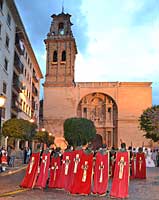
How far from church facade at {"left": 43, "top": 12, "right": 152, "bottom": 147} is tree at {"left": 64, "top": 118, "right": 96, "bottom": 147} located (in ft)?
31.7

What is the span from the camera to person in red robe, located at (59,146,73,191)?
11.1 meters

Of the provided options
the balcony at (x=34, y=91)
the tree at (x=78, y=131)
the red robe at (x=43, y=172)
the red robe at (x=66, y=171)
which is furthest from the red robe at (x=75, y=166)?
the balcony at (x=34, y=91)

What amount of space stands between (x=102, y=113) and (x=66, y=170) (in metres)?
51.6

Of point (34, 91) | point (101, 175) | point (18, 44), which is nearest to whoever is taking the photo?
point (101, 175)

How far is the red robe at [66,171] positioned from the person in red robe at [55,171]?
18cm

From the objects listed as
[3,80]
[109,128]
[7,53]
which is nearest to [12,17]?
[7,53]

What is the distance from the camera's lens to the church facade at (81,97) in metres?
61.3

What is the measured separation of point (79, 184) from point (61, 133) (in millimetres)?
50433

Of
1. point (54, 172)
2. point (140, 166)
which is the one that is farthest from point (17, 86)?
point (54, 172)

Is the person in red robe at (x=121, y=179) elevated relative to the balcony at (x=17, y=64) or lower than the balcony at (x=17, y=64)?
lower

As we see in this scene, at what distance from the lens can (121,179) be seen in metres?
9.97

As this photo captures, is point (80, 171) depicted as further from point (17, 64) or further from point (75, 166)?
point (17, 64)

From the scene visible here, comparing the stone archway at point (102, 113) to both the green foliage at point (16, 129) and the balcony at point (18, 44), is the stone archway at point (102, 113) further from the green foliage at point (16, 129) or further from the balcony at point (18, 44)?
the green foliage at point (16, 129)

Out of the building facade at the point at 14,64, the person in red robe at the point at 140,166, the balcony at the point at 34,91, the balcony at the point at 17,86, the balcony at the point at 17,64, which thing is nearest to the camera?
the person in red robe at the point at 140,166
